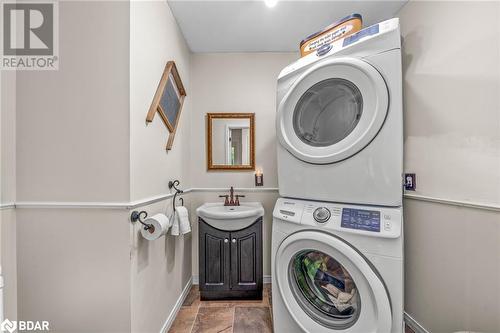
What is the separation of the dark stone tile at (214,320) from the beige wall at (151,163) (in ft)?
0.81

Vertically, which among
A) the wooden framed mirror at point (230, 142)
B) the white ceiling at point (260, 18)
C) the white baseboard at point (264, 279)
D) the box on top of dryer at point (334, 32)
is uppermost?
the white ceiling at point (260, 18)

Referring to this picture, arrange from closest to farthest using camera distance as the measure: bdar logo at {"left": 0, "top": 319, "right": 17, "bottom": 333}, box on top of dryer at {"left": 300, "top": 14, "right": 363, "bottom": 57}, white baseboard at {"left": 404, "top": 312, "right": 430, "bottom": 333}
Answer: bdar logo at {"left": 0, "top": 319, "right": 17, "bottom": 333}, box on top of dryer at {"left": 300, "top": 14, "right": 363, "bottom": 57}, white baseboard at {"left": 404, "top": 312, "right": 430, "bottom": 333}

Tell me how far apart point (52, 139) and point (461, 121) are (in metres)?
2.15

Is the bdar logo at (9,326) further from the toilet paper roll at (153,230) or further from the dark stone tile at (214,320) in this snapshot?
the dark stone tile at (214,320)

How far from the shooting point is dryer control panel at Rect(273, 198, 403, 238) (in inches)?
46.1

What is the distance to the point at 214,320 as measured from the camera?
71.3 inches

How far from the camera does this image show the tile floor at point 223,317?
1703mm

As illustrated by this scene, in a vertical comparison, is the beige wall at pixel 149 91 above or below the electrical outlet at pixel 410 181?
above

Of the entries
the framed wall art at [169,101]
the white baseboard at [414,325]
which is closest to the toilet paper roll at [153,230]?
the framed wall art at [169,101]

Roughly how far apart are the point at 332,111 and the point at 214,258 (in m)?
1.53

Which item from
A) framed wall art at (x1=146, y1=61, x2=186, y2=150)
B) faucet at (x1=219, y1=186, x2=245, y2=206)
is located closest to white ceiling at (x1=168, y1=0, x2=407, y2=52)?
framed wall art at (x1=146, y1=61, x2=186, y2=150)

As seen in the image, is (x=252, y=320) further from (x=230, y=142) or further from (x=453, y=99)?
(x=453, y=99)

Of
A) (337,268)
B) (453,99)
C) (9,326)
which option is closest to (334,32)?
(453,99)

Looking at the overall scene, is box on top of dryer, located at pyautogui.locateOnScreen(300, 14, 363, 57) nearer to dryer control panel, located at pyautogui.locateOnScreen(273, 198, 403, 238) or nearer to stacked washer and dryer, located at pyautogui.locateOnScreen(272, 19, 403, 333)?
stacked washer and dryer, located at pyautogui.locateOnScreen(272, 19, 403, 333)
